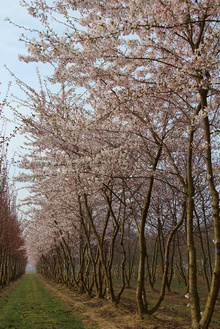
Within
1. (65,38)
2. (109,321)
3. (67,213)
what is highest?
(65,38)

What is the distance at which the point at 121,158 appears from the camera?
6.97 m

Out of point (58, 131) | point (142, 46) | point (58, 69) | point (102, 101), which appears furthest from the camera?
point (58, 131)

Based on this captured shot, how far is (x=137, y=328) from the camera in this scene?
602cm

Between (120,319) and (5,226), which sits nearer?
(120,319)

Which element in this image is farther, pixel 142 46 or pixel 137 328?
pixel 137 328

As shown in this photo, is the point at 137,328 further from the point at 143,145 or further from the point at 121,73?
the point at 121,73

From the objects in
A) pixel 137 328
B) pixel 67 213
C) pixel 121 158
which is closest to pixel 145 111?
pixel 121 158

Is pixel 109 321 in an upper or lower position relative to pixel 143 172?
lower

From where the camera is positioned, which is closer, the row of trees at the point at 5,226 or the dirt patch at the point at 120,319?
the dirt patch at the point at 120,319

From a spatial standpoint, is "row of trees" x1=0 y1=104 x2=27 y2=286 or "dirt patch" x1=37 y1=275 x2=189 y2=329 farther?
"row of trees" x1=0 y1=104 x2=27 y2=286

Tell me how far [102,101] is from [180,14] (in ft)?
9.24

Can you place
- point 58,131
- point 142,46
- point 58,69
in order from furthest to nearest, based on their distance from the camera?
point 58,131 → point 58,69 → point 142,46

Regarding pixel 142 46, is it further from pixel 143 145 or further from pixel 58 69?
pixel 143 145

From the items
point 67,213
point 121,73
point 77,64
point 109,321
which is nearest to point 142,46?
point 121,73
